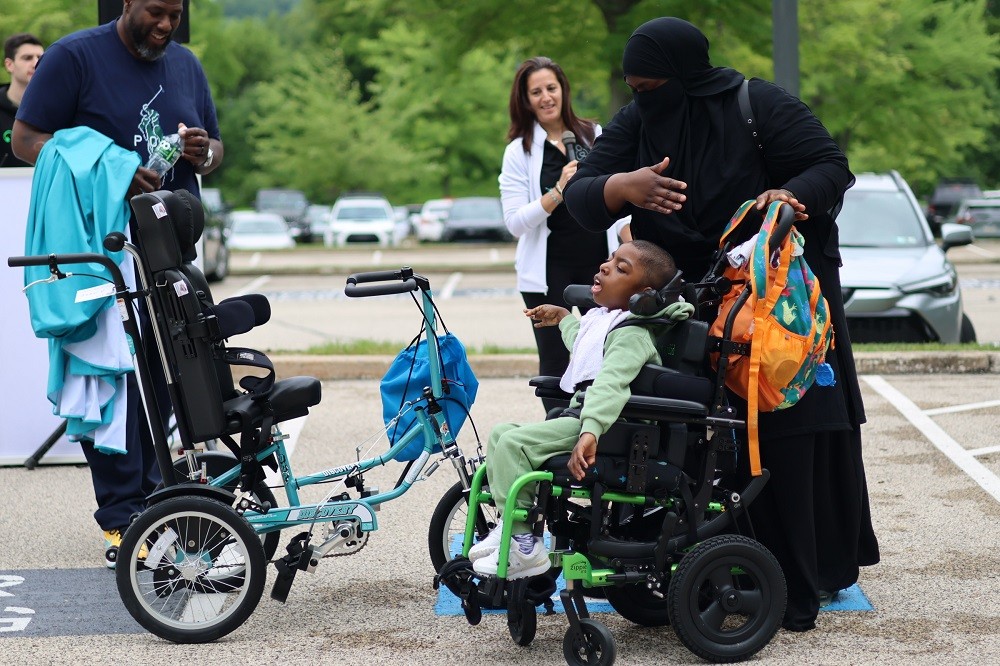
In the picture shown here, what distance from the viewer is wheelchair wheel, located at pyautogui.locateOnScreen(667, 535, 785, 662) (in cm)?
421

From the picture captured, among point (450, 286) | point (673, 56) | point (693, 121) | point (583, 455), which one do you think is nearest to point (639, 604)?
point (583, 455)

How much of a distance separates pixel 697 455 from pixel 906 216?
8628 mm

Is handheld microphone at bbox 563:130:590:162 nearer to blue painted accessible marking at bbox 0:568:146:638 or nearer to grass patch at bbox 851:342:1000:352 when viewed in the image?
blue painted accessible marking at bbox 0:568:146:638

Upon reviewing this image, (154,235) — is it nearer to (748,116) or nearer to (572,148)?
(748,116)

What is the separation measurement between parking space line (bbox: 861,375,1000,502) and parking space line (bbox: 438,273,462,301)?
914 cm

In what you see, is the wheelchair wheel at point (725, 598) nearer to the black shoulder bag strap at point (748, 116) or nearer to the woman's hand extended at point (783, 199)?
the woman's hand extended at point (783, 199)

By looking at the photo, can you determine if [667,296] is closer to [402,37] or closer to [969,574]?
[969,574]

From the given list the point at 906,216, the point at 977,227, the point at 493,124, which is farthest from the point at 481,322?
the point at 493,124

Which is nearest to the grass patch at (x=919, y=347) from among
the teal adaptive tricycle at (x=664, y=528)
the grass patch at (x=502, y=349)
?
the grass patch at (x=502, y=349)

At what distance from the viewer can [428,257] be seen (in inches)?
1085

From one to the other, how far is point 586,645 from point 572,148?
2965 mm

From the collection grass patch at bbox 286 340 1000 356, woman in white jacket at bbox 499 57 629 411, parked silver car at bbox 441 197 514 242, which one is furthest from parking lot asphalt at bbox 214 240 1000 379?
woman in white jacket at bbox 499 57 629 411

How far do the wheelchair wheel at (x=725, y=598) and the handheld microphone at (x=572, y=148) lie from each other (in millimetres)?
2676

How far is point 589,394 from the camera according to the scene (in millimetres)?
4172
